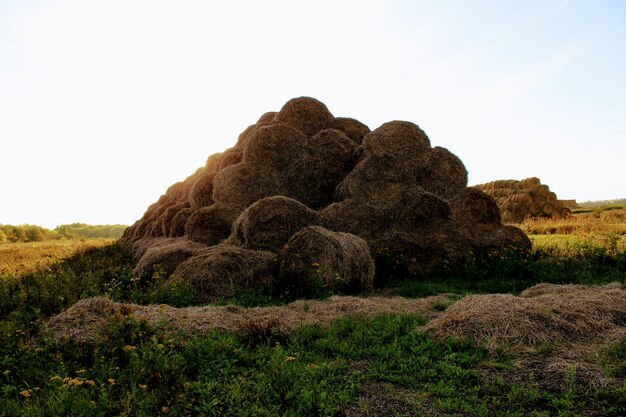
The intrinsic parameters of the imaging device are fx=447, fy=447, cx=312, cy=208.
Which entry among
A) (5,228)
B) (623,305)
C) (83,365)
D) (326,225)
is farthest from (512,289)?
(5,228)

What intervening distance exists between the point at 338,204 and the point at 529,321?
8.83m

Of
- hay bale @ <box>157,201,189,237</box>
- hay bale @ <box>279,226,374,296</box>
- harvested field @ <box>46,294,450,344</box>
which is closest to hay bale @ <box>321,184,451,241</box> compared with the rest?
hay bale @ <box>279,226,374,296</box>

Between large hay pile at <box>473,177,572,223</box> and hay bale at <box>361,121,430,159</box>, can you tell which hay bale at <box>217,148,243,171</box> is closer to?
hay bale at <box>361,121,430,159</box>

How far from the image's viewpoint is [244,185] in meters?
16.8

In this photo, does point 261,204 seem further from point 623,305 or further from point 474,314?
point 623,305

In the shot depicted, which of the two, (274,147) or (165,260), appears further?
(274,147)

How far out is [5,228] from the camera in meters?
55.0

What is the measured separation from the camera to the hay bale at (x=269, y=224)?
13.3 metres

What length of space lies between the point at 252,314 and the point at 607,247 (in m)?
12.5

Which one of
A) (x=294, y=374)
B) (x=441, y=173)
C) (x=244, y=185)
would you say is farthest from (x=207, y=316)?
(x=441, y=173)

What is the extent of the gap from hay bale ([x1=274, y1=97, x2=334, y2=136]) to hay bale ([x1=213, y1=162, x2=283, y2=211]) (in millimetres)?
3130

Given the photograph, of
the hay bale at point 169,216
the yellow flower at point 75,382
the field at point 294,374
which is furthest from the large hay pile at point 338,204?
the yellow flower at point 75,382

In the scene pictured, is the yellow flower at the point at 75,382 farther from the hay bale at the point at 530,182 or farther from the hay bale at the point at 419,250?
the hay bale at the point at 530,182

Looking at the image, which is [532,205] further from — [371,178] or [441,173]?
[371,178]
